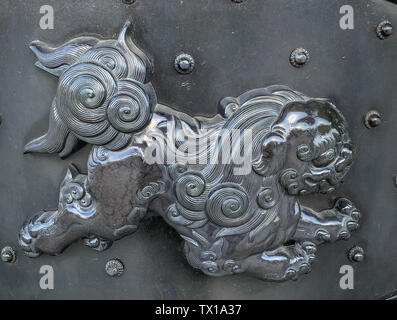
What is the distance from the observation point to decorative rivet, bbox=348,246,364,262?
651mm

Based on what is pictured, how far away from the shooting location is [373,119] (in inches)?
23.6

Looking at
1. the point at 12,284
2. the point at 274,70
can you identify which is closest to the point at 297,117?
the point at 274,70

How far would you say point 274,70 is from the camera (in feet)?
1.90

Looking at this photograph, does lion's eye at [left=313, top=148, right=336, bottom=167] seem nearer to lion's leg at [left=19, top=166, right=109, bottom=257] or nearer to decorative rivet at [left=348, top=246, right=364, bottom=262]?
decorative rivet at [left=348, top=246, right=364, bottom=262]

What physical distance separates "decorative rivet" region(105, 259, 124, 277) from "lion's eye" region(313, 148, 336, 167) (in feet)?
0.99

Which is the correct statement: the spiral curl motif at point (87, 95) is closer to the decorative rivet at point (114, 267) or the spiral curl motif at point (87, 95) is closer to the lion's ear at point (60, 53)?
the lion's ear at point (60, 53)

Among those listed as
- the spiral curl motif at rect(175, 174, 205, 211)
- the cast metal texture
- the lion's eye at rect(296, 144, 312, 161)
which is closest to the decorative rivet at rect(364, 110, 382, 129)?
the cast metal texture

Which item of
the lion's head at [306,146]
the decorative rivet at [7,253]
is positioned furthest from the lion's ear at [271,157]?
the decorative rivet at [7,253]

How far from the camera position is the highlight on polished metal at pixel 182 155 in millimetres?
543

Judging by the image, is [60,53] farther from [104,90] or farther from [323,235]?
[323,235]

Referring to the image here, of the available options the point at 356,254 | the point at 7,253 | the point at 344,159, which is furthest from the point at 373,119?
the point at 7,253

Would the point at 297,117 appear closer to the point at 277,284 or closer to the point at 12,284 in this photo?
the point at 277,284

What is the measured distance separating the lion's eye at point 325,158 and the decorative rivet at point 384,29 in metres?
0.16

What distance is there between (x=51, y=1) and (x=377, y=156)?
463 millimetres
